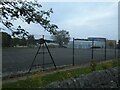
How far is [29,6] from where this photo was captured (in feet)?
33.8

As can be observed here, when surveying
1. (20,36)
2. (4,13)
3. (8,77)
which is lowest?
(8,77)

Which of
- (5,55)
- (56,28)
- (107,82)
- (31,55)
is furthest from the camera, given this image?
(31,55)

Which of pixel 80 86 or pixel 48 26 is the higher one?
pixel 48 26

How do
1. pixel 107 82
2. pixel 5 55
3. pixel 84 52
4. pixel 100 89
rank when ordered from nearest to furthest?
pixel 100 89
pixel 107 82
pixel 5 55
pixel 84 52

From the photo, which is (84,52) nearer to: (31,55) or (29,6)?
(31,55)

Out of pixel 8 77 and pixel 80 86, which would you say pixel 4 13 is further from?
pixel 8 77

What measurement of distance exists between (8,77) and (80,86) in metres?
6.13

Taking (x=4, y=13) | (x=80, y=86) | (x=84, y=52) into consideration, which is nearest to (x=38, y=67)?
(x=80, y=86)

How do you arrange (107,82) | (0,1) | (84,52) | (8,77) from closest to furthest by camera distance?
(0,1)
(107,82)
(8,77)
(84,52)

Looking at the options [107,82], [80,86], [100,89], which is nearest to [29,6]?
[80,86]

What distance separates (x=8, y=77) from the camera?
52.8 ft

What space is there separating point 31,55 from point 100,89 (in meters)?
13.2

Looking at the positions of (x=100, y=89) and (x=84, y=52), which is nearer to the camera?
(x=100, y=89)

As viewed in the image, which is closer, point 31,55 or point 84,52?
point 31,55
